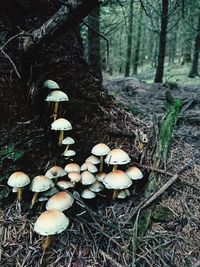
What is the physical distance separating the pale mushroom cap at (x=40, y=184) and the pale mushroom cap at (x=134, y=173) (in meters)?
0.73

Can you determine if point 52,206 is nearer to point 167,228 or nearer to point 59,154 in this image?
point 59,154

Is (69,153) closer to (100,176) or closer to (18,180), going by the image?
(100,176)

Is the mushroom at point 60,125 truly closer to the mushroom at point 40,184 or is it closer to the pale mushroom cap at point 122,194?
the mushroom at point 40,184

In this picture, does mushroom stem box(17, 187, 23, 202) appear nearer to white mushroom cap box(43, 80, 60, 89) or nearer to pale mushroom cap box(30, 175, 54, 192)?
pale mushroom cap box(30, 175, 54, 192)

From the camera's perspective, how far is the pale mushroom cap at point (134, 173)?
2.47m

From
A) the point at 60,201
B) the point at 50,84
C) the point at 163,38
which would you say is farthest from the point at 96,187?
the point at 163,38

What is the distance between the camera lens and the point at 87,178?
7.77ft

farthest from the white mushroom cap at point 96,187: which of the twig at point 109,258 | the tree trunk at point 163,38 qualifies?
the tree trunk at point 163,38

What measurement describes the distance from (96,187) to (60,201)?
45 centimetres

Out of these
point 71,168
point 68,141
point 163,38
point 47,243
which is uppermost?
point 163,38

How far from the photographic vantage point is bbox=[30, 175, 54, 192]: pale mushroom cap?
215 cm

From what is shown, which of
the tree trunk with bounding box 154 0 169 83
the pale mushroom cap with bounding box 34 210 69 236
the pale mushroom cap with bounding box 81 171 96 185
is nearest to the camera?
the pale mushroom cap with bounding box 34 210 69 236

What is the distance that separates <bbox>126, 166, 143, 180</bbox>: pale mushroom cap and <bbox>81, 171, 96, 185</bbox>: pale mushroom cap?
35cm

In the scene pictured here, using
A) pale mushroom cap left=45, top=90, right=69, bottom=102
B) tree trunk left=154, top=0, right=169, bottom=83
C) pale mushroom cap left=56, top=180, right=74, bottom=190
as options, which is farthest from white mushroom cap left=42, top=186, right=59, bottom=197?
tree trunk left=154, top=0, right=169, bottom=83
